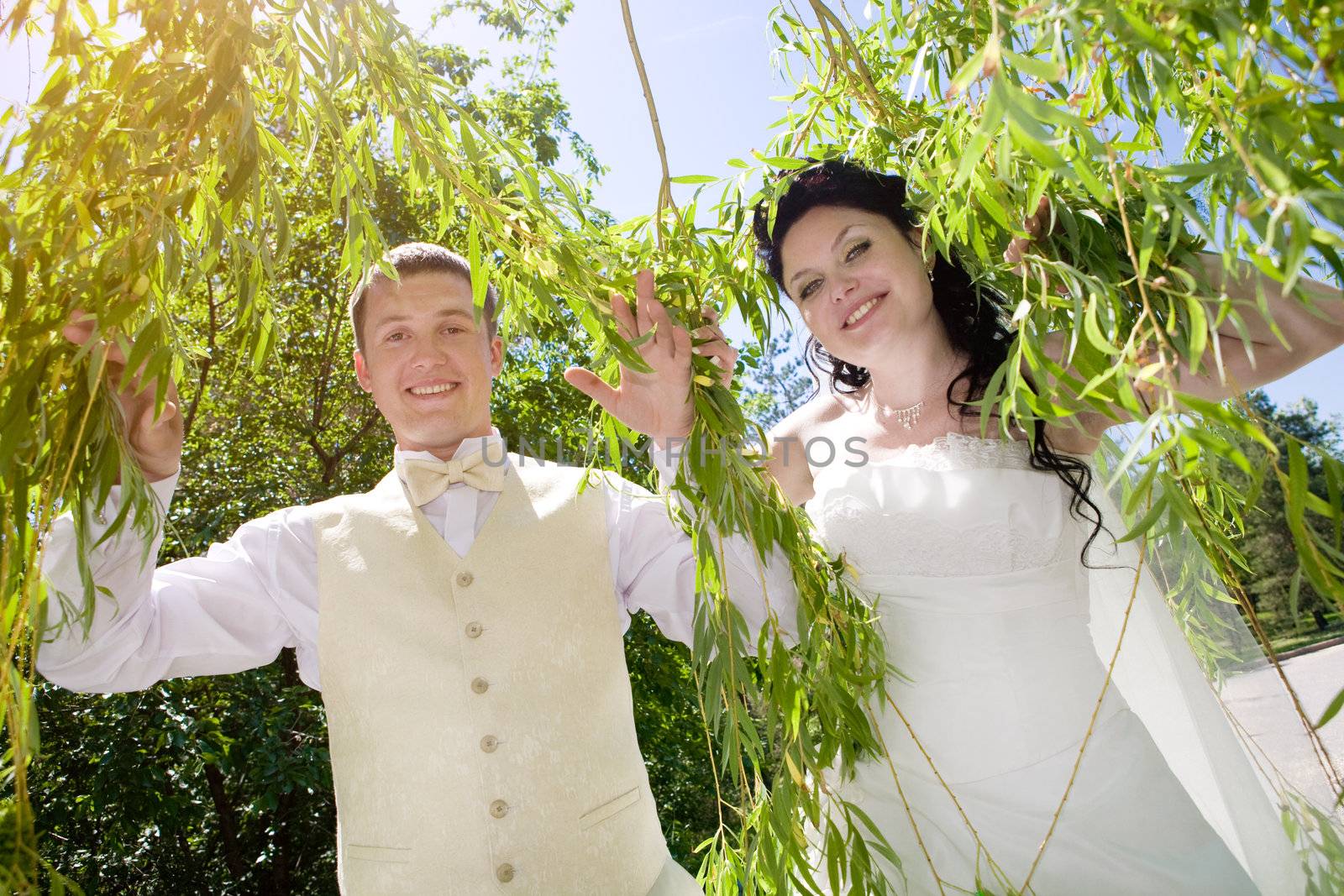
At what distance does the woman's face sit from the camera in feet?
6.73

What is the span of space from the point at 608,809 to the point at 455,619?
18.2 inches

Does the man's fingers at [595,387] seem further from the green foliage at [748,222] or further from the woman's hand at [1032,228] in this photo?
the woman's hand at [1032,228]

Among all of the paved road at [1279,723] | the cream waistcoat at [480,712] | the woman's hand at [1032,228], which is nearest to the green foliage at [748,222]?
the woman's hand at [1032,228]

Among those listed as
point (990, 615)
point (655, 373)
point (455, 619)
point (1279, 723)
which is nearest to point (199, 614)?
point (455, 619)

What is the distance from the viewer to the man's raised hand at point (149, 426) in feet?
4.29

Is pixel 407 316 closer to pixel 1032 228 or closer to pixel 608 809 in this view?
pixel 608 809

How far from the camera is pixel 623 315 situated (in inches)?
61.3

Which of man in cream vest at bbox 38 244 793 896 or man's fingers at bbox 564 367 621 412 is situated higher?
man's fingers at bbox 564 367 621 412

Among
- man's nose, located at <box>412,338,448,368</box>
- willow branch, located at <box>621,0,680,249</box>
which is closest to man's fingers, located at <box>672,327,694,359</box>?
willow branch, located at <box>621,0,680,249</box>

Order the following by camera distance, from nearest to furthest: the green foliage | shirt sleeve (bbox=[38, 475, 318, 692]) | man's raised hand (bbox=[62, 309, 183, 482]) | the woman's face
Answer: the green foliage → man's raised hand (bbox=[62, 309, 183, 482]) → shirt sleeve (bbox=[38, 475, 318, 692]) → the woman's face

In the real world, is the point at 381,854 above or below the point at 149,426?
below

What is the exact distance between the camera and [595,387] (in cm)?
178

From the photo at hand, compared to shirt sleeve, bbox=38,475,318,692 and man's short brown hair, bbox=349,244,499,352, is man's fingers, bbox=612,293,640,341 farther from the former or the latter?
shirt sleeve, bbox=38,475,318,692

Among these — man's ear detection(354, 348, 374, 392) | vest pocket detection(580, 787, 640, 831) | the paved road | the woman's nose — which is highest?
man's ear detection(354, 348, 374, 392)
